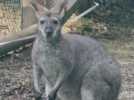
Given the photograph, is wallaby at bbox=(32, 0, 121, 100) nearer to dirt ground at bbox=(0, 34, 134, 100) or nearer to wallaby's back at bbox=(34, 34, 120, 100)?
wallaby's back at bbox=(34, 34, 120, 100)

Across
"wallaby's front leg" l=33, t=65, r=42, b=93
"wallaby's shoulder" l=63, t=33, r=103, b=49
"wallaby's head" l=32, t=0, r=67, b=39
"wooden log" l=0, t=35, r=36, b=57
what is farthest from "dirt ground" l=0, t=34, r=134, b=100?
"wallaby's head" l=32, t=0, r=67, b=39

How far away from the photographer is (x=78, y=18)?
1085cm

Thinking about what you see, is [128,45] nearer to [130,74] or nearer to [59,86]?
[130,74]

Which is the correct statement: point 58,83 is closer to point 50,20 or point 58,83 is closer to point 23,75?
point 50,20

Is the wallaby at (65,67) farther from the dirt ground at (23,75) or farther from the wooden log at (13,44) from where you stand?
the wooden log at (13,44)

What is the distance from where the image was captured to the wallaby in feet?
21.7

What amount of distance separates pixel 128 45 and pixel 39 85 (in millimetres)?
4064

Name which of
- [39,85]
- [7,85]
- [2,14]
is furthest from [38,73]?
[2,14]

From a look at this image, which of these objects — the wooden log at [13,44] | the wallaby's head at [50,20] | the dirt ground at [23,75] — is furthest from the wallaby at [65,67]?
the wooden log at [13,44]

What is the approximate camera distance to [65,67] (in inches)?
261

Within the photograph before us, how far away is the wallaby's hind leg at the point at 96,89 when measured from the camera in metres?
6.64

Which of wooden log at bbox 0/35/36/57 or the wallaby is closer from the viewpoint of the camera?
the wallaby

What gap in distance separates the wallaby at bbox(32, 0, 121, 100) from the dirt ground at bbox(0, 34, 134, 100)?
0.79m

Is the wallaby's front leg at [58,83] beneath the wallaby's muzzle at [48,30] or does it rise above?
beneath
